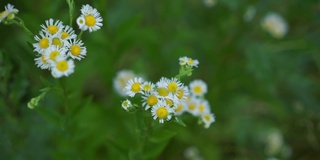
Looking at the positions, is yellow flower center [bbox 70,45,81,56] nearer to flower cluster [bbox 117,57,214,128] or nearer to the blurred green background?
flower cluster [bbox 117,57,214,128]

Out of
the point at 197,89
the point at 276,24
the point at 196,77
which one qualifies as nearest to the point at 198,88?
the point at 197,89

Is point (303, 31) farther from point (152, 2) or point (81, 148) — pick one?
point (81, 148)

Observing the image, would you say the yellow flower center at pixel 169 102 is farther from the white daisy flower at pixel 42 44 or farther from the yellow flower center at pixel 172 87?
the white daisy flower at pixel 42 44

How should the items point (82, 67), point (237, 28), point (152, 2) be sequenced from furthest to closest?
point (152, 2), point (237, 28), point (82, 67)

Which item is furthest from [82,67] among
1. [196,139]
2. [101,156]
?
[196,139]

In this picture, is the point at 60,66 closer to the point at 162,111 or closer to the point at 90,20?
the point at 90,20

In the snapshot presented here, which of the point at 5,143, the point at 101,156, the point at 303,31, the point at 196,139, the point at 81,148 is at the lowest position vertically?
the point at 5,143
